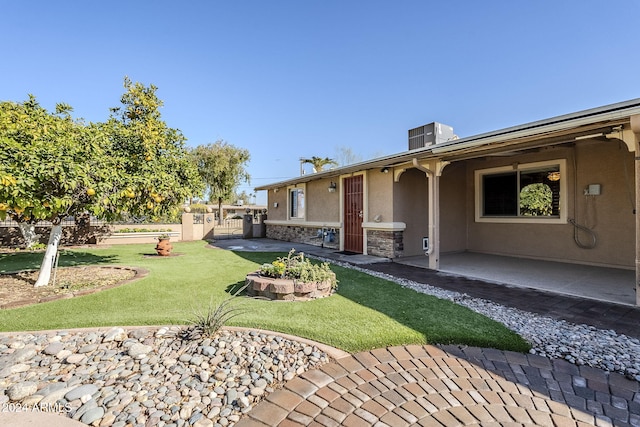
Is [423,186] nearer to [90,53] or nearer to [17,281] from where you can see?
[17,281]

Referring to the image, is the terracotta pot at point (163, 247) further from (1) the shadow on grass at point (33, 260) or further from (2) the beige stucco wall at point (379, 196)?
(2) the beige stucco wall at point (379, 196)

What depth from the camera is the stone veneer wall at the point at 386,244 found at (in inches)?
325

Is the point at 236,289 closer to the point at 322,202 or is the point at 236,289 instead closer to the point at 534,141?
the point at 534,141

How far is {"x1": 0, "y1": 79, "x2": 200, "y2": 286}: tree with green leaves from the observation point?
4.18 metres

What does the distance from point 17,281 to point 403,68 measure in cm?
1371

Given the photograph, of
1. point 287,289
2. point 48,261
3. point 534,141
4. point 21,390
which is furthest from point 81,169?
point 534,141

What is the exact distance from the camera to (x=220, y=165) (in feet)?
77.7

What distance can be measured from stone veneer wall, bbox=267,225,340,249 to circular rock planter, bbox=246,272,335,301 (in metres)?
5.84

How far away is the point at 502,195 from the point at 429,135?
316 centimetres

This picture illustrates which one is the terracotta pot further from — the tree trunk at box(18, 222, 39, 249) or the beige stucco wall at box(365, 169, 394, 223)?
the beige stucco wall at box(365, 169, 394, 223)

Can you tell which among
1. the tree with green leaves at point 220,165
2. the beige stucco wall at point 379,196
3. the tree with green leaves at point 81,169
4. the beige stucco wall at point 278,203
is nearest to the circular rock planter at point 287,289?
the tree with green leaves at point 81,169

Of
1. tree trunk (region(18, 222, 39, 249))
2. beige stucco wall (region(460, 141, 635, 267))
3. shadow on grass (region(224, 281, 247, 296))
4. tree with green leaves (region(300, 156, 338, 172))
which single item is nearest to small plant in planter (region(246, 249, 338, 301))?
shadow on grass (region(224, 281, 247, 296))

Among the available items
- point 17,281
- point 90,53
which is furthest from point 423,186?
point 90,53

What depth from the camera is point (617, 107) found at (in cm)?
421
